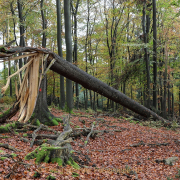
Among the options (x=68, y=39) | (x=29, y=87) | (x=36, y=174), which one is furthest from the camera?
(x=68, y=39)

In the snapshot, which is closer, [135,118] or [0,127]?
[0,127]

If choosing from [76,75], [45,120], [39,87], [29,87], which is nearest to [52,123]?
[45,120]

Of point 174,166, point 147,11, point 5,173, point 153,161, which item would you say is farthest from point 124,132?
point 147,11

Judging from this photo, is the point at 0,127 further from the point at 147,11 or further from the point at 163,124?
the point at 147,11

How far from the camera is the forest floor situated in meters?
3.51

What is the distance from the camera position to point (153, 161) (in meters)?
5.64

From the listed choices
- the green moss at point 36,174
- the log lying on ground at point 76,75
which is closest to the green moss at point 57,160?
the green moss at point 36,174

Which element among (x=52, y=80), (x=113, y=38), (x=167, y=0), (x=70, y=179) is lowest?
(x=70, y=179)

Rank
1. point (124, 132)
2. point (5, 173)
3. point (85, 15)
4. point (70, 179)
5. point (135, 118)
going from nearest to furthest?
1. point (5, 173)
2. point (70, 179)
3. point (124, 132)
4. point (135, 118)
5. point (85, 15)

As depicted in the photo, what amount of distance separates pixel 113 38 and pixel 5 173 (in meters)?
18.1

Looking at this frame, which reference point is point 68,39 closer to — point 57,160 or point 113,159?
point 113,159

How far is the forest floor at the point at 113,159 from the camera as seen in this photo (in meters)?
→ 3.51

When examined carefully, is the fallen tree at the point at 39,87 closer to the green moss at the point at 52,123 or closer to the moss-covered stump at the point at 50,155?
the moss-covered stump at the point at 50,155

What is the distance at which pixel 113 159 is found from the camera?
18.4 ft
